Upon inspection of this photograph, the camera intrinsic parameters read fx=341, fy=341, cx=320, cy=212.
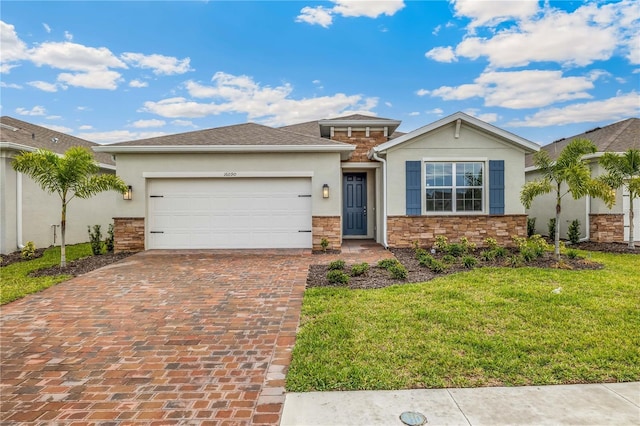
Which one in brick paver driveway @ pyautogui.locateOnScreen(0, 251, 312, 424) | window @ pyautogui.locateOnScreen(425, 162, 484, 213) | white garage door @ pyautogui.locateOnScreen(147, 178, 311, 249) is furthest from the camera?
window @ pyautogui.locateOnScreen(425, 162, 484, 213)

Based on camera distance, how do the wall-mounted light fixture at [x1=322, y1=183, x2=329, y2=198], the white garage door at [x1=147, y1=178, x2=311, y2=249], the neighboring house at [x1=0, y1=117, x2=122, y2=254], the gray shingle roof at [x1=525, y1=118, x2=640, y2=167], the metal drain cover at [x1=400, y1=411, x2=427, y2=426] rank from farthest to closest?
the gray shingle roof at [x1=525, y1=118, x2=640, y2=167] < the white garage door at [x1=147, y1=178, x2=311, y2=249] < the wall-mounted light fixture at [x1=322, y1=183, x2=329, y2=198] < the neighboring house at [x1=0, y1=117, x2=122, y2=254] < the metal drain cover at [x1=400, y1=411, x2=427, y2=426]

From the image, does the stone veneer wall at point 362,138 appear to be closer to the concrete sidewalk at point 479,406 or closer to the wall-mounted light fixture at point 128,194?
the wall-mounted light fixture at point 128,194

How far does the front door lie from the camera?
511 inches

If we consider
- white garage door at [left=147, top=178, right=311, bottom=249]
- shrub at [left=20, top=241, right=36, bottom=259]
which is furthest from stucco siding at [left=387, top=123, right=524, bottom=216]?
shrub at [left=20, top=241, right=36, bottom=259]

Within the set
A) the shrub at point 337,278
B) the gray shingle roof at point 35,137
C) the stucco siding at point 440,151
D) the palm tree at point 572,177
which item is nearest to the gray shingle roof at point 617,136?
the stucco siding at point 440,151

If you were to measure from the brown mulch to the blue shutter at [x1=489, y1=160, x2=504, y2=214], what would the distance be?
2365 mm

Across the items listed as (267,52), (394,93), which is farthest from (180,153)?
(394,93)

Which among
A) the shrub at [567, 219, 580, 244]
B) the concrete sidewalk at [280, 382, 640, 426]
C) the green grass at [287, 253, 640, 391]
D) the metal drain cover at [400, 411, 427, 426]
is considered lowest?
the concrete sidewalk at [280, 382, 640, 426]

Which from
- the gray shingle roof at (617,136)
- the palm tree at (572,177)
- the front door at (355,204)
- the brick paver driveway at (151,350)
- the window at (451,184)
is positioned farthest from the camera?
the front door at (355,204)

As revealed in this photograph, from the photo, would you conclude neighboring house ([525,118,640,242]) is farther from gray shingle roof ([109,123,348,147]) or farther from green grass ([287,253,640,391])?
gray shingle roof ([109,123,348,147])

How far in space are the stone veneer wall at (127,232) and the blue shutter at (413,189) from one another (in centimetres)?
840

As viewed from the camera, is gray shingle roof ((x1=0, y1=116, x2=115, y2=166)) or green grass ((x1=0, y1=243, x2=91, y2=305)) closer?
green grass ((x1=0, y1=243, x2=91, y2=305))

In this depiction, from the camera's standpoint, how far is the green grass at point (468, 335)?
3.23m

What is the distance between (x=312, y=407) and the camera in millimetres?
2762
